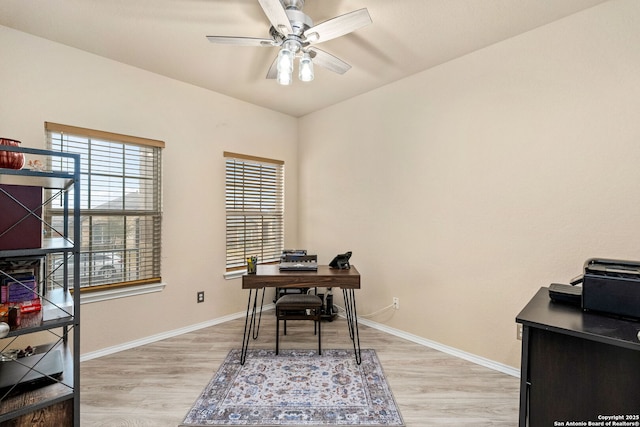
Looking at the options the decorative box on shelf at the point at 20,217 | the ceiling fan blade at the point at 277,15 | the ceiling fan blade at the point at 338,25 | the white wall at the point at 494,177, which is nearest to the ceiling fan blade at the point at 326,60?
the ceiling fan blade at the point at 338,25

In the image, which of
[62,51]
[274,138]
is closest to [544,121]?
[274,138]

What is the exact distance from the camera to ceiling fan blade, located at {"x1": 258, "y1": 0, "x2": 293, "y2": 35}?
1.57m

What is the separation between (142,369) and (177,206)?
4.94 ft

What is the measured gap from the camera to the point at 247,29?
222 centimetres

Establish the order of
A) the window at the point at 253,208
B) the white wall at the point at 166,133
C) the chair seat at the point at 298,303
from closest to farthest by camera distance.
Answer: the white wall at the point at 166,133, the chair seat at the point at 298,303, the window at the point at 253,208

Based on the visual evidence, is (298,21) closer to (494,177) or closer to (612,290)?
(494,177)

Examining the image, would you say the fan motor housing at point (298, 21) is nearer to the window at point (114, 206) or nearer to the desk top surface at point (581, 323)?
the window at point (114, 206)

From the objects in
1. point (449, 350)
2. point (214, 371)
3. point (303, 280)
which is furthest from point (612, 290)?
point (214, 371)

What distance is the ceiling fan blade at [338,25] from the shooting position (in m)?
1.66

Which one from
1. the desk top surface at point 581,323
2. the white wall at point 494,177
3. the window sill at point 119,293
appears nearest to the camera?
the desk top surface at point 581,323

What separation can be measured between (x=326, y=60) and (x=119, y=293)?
269 cm

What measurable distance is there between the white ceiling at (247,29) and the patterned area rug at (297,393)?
2603 millimetres

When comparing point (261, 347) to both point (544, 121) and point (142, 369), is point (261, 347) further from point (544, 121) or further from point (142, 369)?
point (544, 121)

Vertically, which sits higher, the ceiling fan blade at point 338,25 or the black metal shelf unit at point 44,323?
the ceiling fan blade at point 338,25
